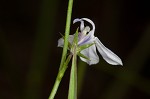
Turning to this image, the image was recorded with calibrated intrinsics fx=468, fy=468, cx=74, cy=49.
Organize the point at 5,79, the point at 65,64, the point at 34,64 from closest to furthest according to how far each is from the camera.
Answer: the point at 65,64, the point at 34,64, the point at 5,79

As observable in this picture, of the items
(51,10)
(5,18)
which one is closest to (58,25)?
(5,18)

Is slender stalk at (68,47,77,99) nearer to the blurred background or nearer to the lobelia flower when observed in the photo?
the lobelia flower

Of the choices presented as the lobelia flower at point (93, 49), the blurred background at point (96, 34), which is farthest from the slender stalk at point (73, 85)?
the blurred background at point (96, 34)

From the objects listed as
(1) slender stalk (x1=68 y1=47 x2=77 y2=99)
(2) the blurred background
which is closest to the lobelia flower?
(1) slender stalk (x1=68 y1=47 x2=77 y2=99)

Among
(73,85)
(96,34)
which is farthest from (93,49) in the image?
(96,34)

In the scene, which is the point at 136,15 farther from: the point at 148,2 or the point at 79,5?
the point at 79,5

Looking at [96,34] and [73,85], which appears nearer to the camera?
[73,85]

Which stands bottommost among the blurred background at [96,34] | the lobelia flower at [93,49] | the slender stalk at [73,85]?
the blurred background at [96,34]

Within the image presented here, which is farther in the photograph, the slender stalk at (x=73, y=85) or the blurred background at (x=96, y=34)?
the blurred background at (x=96, y=34)

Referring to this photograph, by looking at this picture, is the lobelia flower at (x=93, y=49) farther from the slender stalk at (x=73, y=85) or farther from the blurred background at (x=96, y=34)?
the blurred background at (x=96, y=34)

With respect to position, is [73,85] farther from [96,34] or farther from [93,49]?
[96,34]

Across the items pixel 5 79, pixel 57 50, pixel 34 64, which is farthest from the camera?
pixel 57 50
